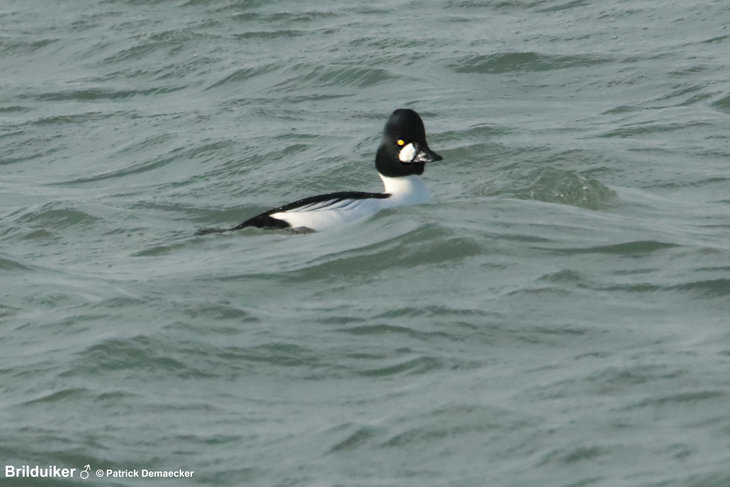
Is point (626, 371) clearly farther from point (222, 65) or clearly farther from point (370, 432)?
point (222, 65)

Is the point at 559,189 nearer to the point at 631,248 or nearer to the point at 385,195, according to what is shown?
the point at 385,195

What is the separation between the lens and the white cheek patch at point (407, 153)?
1187 centimetres

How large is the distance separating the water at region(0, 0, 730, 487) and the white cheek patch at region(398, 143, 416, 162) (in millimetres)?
543

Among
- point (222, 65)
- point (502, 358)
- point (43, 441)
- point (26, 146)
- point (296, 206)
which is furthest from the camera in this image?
point (222, 65)

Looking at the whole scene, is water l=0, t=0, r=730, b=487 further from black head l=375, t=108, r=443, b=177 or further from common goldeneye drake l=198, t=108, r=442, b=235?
black head l=375, t=108, r=443, b=177

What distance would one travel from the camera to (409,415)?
22.6 ft

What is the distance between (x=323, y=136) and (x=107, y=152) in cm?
205

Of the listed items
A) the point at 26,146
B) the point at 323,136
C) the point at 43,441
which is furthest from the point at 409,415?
the point at 26,146

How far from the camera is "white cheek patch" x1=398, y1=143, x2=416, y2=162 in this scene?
467 inches

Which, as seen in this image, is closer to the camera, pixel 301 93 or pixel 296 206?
pixel 296 206

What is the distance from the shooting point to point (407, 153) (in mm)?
11883

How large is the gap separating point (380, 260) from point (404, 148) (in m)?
2.23


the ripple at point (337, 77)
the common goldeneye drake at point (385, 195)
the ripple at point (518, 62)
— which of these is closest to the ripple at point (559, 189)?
the common goldeneye drake at point (385, 195)

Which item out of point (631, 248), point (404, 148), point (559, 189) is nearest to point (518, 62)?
point (559, 189)
